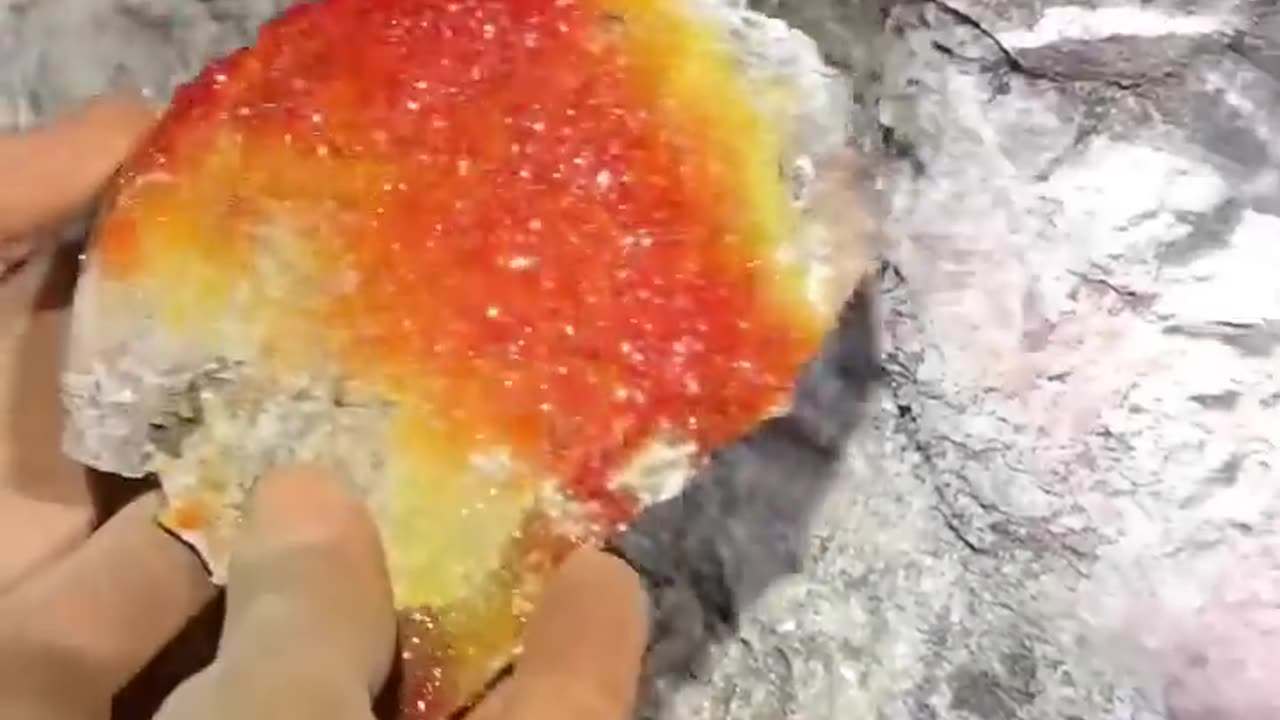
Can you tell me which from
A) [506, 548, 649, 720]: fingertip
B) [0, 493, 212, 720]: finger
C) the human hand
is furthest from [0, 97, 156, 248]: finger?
[506, 548, 649, 720]: fingertip

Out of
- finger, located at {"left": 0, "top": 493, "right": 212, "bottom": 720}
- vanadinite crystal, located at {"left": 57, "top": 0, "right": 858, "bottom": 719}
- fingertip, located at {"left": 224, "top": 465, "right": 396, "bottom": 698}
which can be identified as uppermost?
vanadinite crystal, located at {"left": 57, "top": 0, "right": 858, "bottom": 719}

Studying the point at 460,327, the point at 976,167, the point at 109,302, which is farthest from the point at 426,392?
the point at 976,167

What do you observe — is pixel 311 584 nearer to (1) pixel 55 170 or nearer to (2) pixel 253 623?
(2) pixel 253 623

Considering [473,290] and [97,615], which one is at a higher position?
[473,290]

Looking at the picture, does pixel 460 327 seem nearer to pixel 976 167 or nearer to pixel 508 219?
pixel 508 219

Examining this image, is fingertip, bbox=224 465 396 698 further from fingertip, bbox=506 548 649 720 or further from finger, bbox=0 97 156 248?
finger, bbox=0 97 156 248

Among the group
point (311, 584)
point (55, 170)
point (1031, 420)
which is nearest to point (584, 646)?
point (311, 584)
